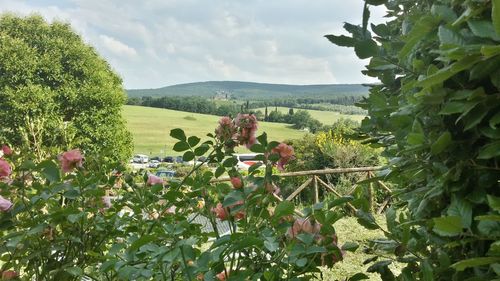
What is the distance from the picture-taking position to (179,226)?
0.67m

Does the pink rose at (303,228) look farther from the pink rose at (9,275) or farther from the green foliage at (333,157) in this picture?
the green foliage at (333,157)

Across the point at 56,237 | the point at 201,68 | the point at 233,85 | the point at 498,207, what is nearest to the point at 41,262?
the point at 56,237

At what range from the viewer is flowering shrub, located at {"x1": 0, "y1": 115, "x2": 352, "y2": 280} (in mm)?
619

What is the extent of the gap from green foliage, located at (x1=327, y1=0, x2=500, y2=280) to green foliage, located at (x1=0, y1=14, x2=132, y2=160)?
28.3ft

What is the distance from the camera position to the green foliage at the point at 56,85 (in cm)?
899

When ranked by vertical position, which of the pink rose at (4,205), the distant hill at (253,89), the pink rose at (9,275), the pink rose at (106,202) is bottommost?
the pink rose at (9,275)

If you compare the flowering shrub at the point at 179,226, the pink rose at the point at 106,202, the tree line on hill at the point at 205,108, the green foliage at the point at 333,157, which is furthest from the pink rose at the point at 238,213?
the tree line on hill at the point at 205,108

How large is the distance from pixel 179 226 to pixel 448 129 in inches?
16.8

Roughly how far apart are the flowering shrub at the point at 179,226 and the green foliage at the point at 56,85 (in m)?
8.10

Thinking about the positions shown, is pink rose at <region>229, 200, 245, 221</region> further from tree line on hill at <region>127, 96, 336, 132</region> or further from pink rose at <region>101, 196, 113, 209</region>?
tree line on hill at <region>127, 96, 336, 132</region>

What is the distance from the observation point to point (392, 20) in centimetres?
74

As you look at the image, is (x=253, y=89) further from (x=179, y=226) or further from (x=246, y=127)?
(x=179, y=226)

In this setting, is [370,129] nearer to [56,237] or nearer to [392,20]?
[392,20]

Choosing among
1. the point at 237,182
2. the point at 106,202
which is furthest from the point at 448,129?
the point at 106,202
